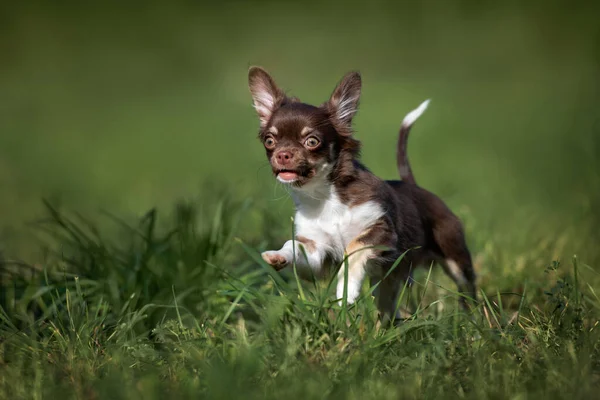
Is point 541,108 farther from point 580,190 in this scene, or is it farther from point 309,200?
point 309,200

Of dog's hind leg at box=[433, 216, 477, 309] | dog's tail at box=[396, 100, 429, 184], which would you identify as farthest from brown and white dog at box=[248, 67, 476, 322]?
dog's tail at box=[396, 100, 429, 184]

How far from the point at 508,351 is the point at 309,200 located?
1.25 meters

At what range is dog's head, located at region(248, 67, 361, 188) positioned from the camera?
3.98 m

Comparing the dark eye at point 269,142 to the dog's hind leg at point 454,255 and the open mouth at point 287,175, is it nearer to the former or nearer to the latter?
the open mouth at point 287,175

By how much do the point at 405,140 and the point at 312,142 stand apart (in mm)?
1033

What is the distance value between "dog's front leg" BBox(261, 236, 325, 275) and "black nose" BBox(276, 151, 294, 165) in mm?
362

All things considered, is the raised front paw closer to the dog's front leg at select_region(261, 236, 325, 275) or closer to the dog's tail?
the dog's front leg at select_region(261, 236, 325, 275)

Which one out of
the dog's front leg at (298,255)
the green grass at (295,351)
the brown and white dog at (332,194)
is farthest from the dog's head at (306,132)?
the green grass at (295,351)

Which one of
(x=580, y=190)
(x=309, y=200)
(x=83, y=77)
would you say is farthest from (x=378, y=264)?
A: (x=83, y=77)

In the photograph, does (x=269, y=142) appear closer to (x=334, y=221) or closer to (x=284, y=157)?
(x=284, y=157)

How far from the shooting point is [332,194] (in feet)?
13.5

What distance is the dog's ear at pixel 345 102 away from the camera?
14.0 ft

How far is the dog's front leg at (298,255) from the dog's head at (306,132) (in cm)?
28

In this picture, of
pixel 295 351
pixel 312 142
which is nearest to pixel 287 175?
pixel 312 142
